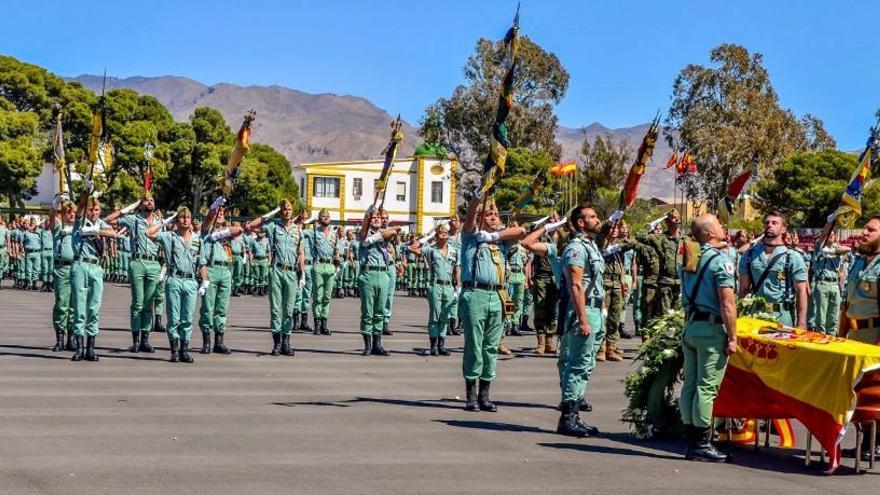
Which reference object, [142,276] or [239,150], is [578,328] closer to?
[239,150]

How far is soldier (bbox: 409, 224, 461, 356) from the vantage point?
18172 mm

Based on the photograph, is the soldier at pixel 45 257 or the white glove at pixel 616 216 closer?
the white glove at pixel 616 216

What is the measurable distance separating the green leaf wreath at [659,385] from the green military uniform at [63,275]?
8.44m

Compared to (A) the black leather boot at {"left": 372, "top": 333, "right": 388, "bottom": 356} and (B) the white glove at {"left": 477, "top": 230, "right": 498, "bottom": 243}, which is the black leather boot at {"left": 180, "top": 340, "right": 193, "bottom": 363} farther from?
(B) the white glove at {"left": 477, "top": 230, "right": 498, "bottom": 243}

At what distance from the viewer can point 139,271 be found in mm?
17562

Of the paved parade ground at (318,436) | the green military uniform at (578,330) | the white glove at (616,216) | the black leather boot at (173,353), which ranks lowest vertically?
the paved parade ground at (318,436)

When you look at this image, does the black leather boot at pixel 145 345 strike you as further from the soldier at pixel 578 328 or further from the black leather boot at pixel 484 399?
the soldier at pixel 578 328

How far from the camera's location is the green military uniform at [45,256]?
34375 mm

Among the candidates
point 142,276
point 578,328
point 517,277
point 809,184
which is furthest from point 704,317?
point 809,184

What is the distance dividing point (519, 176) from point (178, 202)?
19.7 m

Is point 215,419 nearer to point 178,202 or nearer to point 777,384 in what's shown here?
point 777,384

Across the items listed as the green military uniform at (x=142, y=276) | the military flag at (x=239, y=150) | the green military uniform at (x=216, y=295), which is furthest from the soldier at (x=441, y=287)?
the green military uniform at (x=142, y=276)

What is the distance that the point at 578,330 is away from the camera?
427 inches

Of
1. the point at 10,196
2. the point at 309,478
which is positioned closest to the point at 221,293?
the point at 309,478
